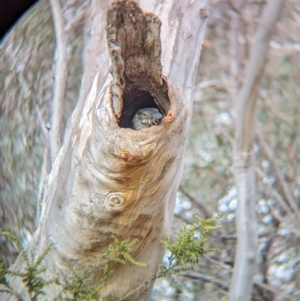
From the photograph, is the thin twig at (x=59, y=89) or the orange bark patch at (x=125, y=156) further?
the thin twig at (x=59, y=89)

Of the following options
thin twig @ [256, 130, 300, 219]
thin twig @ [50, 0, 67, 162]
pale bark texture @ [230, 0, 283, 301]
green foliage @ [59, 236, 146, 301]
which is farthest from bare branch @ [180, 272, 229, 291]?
green foliage @ [59, 236, 146, 301]

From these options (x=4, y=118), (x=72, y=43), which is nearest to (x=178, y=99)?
(x=72, y=43)

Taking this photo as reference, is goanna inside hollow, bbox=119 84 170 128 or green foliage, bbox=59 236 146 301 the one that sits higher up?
goanna inside hollow, bbox=119 84 170 128

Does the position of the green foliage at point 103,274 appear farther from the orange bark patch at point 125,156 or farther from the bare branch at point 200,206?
the bare branch at point 200,206

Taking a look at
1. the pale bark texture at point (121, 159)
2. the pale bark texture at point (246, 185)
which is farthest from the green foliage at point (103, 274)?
the pale bark texture at point (246, 185)

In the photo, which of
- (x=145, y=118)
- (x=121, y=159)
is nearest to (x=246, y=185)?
(x=145, y=118)

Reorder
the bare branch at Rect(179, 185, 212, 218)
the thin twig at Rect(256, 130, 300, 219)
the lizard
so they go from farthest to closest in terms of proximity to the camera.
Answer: the bare branch at Rect(179, 185, 212, 218)
the thin twig at Rect(256, 130, 300, 219)
the lizard

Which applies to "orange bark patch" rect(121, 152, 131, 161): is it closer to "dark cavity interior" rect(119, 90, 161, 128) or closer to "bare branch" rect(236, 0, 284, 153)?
"dark cavity interior" rect(119, 90, 161, 128)

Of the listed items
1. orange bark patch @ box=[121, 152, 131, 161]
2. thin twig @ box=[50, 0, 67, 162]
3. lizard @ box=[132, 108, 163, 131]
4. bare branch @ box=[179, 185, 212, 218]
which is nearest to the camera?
orange bark patch @ box=[121, 152, 131, 161]
